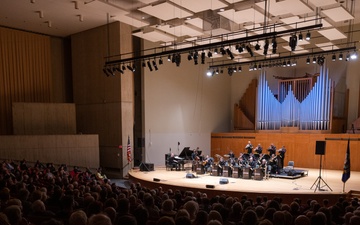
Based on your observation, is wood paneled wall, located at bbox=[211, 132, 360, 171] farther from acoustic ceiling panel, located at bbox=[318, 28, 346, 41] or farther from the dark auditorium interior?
acoustic ceiling panel, located at bbox=[318, 28, 346, 41]

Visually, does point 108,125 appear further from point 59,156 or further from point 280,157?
point 280,157

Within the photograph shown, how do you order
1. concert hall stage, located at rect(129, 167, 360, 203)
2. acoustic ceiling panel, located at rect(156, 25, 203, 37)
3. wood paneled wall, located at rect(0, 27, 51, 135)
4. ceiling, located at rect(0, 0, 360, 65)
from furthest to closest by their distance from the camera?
wood paneled wall, located at rect(0, 27, 51, 135) < acoustic ceiling panel, located at rect(156, 25, 203, 37) < ceiling, located at rect(0, 0, 360, 65) < concert hall stage, located at rect(129, 167, 360, 203)

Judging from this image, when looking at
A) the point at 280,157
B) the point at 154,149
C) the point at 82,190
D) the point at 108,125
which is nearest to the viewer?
the point at 82,190

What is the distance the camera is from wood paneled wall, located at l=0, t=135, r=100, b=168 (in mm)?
9237

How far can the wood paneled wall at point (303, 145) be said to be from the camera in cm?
1055

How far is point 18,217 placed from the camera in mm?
2846

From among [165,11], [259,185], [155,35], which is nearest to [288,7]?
[165,11]

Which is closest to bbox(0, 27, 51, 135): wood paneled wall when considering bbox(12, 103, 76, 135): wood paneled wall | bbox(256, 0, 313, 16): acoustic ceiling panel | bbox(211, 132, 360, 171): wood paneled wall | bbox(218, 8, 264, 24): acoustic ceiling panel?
bbox(12, 103, 76, 135): wood paneled wall

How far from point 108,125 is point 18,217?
842 centimetres

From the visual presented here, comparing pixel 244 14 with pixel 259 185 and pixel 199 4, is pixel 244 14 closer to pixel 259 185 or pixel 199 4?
pixel 199 4

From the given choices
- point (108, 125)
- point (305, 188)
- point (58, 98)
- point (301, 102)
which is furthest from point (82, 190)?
point (301, 102)

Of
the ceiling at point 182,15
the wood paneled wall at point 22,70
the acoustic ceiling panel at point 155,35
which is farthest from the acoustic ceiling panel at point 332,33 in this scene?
the wood paneled wall at point 22,70

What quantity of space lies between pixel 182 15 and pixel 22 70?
6.87 meters

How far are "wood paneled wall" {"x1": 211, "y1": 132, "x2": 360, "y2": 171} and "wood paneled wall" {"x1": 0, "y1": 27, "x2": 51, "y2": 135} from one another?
793 cm
